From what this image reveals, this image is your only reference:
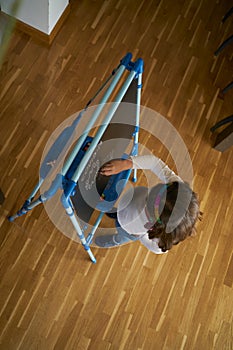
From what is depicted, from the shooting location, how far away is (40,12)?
232cm

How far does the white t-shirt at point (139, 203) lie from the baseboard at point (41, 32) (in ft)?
3.62

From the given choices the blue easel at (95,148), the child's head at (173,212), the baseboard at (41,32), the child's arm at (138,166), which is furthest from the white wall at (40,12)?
the child's head at (173,212)

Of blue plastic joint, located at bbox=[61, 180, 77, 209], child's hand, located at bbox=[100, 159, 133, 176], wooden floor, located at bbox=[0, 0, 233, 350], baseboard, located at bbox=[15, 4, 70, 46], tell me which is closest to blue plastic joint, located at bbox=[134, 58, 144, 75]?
child's hand, located at bbox=[100, 159, 133, 176]

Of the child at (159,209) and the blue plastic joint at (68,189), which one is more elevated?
the blue plastic joint at (68,189)

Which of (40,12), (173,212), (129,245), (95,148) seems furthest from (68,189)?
(40,12)

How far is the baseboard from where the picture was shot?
2.47 m

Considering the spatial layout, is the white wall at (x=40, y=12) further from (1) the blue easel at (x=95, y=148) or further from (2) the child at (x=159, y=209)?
(2) the child at (x=159, y=209)

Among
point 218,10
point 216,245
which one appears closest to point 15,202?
point 216,245

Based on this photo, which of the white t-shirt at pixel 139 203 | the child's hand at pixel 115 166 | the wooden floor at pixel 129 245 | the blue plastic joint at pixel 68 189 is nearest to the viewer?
the blue plastic joint at pixel 68 189

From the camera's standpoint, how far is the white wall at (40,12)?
7.44ft

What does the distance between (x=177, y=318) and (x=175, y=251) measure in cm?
33

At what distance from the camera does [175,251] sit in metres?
2.26

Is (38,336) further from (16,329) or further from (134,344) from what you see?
(134,344)

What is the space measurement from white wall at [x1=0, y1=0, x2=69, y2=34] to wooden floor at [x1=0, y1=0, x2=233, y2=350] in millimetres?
118
